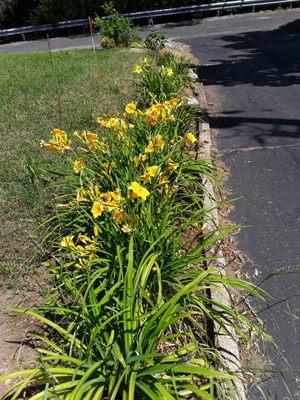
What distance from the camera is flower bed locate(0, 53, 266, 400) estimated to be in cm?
193

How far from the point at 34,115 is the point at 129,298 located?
485 cm

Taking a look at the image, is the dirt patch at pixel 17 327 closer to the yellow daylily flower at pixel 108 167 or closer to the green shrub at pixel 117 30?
the yellow daylily flower at pixel 108 167

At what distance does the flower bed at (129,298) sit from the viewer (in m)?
1.93

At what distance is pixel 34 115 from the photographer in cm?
629

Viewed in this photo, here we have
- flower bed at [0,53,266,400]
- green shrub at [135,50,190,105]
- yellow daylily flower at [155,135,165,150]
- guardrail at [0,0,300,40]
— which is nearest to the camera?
flower bed at [0,53,266,400]

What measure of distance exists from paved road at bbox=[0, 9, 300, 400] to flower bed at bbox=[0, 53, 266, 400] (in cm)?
45

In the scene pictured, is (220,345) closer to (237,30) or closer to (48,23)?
(237,30)

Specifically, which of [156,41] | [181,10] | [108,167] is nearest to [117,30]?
[156,41]

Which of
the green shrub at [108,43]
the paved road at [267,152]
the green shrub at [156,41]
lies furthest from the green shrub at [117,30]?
the paved road at [267,152]

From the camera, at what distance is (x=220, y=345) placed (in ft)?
7.61

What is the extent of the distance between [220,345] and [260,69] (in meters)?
7.82

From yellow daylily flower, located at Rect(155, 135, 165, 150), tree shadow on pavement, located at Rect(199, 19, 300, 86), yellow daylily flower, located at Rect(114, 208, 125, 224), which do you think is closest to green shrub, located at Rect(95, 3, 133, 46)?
tree shadow on pavement, located at Rect(199, 19, 300, 86)

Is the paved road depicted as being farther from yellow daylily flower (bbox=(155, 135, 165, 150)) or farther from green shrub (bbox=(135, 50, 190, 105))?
yellow daylily flower (bbox=(155, 135, 165, 150))

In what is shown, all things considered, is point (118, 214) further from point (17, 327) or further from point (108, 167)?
point (17, 327)
